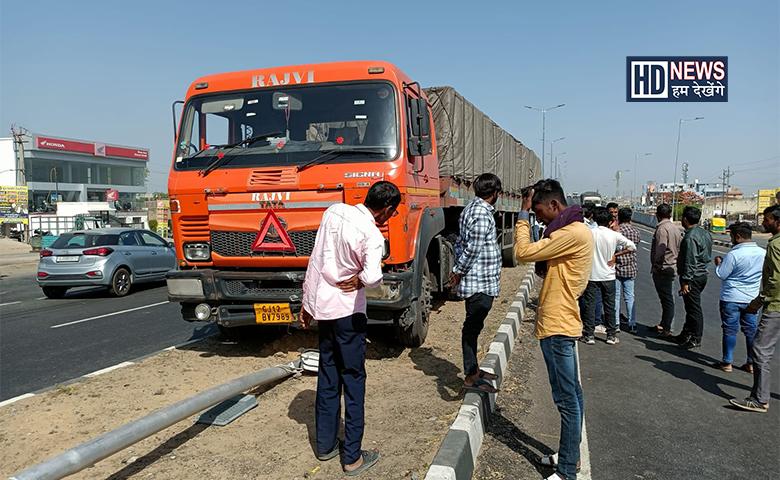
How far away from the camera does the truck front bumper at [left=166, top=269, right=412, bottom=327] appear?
4.92m

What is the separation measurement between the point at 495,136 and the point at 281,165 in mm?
8142

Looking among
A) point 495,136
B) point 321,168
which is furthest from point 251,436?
point 495,136

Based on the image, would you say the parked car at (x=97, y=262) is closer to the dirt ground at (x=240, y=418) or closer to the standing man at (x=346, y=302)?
the dirt ground at (x=240, y=418)

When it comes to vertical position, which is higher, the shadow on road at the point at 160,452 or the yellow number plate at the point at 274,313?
the yellow number plate at the point at 274,313

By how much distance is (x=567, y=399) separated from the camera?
3.08m

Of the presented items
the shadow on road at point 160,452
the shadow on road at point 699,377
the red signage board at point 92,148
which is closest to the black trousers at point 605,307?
the shadow on road at point 699,377

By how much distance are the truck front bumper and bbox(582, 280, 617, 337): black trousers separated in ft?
8.82

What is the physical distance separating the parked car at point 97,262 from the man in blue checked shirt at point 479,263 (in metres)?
8.94

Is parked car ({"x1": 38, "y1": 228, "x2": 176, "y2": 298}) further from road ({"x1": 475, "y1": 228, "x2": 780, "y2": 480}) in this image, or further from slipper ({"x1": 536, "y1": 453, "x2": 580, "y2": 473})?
slipper ({"x1": 536, "y1": 453, "x2": 580, "y2": 473})

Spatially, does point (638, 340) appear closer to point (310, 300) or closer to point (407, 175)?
point (407, 175)

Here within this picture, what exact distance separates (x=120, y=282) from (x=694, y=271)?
10.4 m

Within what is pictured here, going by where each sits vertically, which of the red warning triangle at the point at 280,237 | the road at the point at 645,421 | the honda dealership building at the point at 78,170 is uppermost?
the honda dealership building at the point at 78,170

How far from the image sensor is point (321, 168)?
16.2ft

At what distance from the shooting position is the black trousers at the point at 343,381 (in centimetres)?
314
